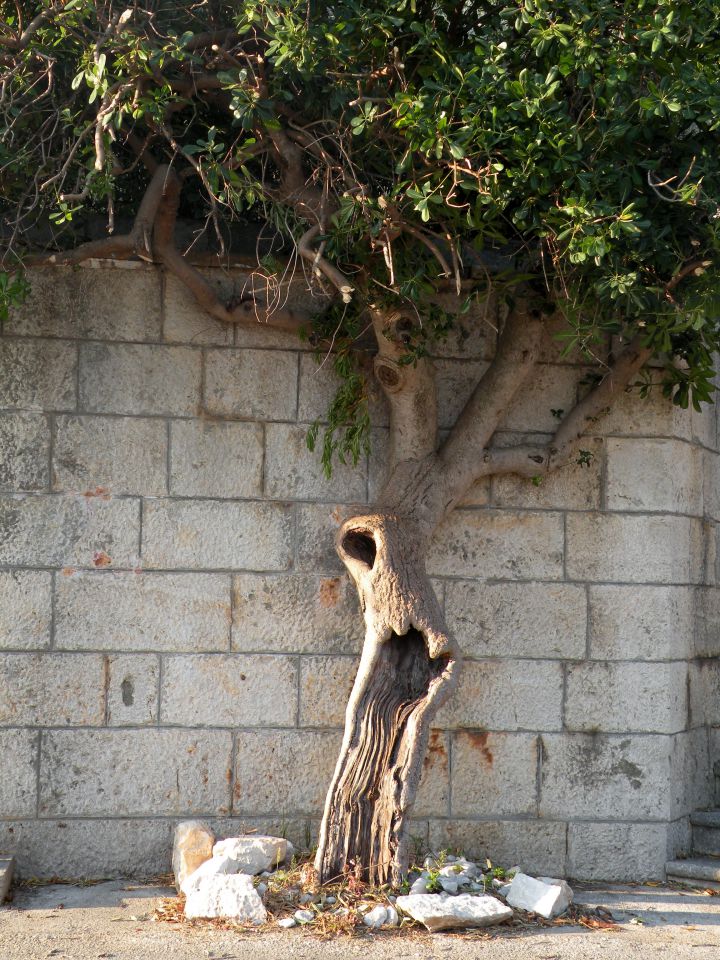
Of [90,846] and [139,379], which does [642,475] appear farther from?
[90,846]

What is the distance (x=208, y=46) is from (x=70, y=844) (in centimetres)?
345

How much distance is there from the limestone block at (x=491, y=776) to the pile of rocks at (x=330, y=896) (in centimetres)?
30

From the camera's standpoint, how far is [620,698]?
495 cm

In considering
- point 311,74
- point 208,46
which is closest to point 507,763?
point 311,74

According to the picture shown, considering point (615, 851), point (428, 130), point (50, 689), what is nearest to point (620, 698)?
point (615, 851)

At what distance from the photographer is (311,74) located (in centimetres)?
393

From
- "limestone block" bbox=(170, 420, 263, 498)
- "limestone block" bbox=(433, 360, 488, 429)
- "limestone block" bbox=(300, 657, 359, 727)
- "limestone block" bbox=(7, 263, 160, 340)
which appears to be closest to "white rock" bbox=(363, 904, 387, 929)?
"limestone block" bbox=(300, 657, 359, 727)

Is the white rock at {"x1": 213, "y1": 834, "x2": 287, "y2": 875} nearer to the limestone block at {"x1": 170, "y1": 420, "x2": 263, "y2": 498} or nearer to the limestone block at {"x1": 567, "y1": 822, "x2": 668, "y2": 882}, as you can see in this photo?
the limestone block at {"x1": 567, "y1": 822, "x2": 668, "y2": 882}

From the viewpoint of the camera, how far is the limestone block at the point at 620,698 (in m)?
4.93

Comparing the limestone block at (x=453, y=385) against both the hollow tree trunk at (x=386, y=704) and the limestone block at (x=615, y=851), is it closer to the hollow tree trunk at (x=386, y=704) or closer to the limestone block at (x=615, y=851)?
the hollow tree trunk at (x=386, y=704)

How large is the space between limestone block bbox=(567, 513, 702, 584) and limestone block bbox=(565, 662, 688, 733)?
42 centimetres

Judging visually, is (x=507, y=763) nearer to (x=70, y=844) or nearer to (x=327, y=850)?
(x=327, y=850)

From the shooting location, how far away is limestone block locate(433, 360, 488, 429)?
506 cm

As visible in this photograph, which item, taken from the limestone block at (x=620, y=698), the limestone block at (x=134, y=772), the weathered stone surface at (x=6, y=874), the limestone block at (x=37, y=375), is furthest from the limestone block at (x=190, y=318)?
the weathered stone surface at (x=6, y=874)
